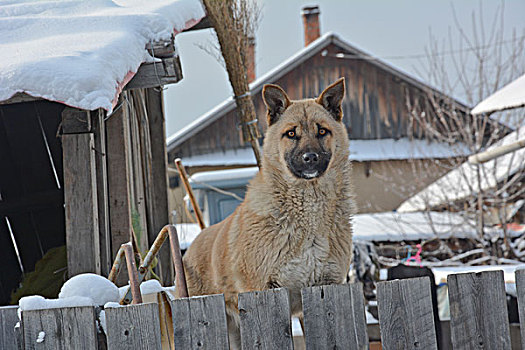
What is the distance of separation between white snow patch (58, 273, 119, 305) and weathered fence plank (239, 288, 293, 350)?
0.59 metres

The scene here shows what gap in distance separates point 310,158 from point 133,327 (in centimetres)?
147

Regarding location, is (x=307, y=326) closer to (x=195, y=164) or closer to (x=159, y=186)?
(x=159, y=186)

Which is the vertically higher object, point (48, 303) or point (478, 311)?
point (48, 303)

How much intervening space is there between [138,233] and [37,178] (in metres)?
1.80

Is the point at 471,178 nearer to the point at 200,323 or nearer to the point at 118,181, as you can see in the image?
the point at 118,181

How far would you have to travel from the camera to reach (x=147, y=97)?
5.84 m

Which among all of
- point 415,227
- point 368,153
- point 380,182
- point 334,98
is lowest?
point 380,182

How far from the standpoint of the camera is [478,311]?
2.18 meters

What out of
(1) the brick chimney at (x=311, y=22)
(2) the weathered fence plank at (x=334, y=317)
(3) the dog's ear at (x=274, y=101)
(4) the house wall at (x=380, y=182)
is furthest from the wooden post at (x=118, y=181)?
(1) the brick chimney at (x=311, y=22)

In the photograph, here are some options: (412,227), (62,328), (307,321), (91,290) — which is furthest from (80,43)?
(412,227)

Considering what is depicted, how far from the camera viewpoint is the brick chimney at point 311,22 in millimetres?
19570

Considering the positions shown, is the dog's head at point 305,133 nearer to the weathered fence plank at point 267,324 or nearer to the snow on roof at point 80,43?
the snow on roof at point 80,43

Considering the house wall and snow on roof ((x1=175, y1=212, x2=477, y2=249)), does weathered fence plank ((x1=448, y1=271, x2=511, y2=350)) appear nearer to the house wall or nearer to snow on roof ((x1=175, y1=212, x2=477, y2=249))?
snow on roof ((x1=175, y1=212, x2=477, y2=249))

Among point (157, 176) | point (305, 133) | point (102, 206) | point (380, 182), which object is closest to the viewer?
point (305, 133)
